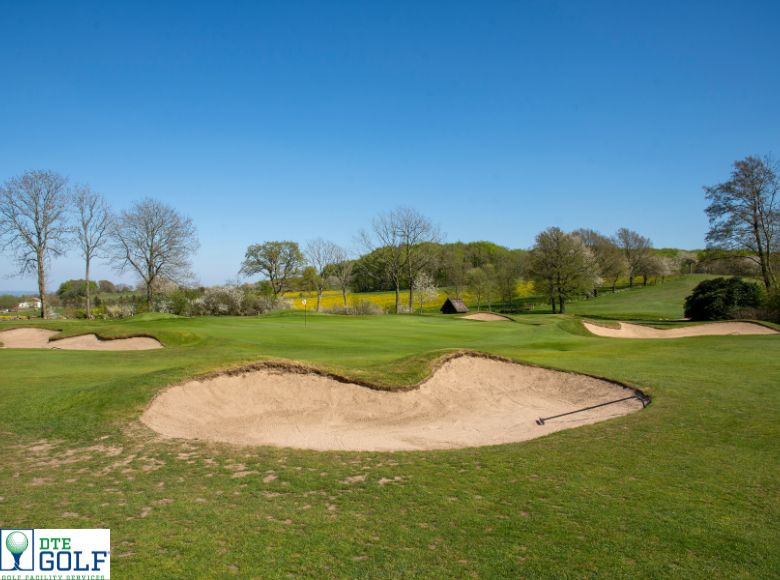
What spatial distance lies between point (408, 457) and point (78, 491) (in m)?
4.93

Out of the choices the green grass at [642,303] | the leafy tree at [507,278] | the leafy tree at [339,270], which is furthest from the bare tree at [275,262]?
the green grass at [642,303]

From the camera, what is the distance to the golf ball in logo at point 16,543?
202 inches

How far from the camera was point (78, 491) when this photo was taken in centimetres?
652

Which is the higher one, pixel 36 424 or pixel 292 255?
pixel 292 255

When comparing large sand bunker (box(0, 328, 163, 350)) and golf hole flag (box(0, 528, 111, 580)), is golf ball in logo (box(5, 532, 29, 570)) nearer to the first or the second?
golf hole flag (box(0, 528, 111, 580))

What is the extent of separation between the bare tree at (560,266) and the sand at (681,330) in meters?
28.2

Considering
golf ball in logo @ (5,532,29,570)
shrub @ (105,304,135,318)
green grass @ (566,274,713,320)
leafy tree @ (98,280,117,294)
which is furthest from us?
leafy tree @ (98,280,117,294)

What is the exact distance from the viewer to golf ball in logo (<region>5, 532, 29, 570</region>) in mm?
5125

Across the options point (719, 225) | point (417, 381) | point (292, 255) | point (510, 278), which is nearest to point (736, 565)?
point (417, 381)

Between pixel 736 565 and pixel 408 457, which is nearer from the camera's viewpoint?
pixel 736 565

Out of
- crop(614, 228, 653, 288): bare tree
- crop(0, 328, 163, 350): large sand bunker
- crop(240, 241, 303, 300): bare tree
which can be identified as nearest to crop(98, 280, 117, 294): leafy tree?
crop(240, 241, 303, 300): bare tree

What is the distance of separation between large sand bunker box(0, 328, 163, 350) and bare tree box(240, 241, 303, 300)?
44.9 meters

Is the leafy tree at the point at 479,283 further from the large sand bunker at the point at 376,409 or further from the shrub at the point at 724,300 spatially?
the large sand bunker at the point at 376,409

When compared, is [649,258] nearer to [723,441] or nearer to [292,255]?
[292,255]
